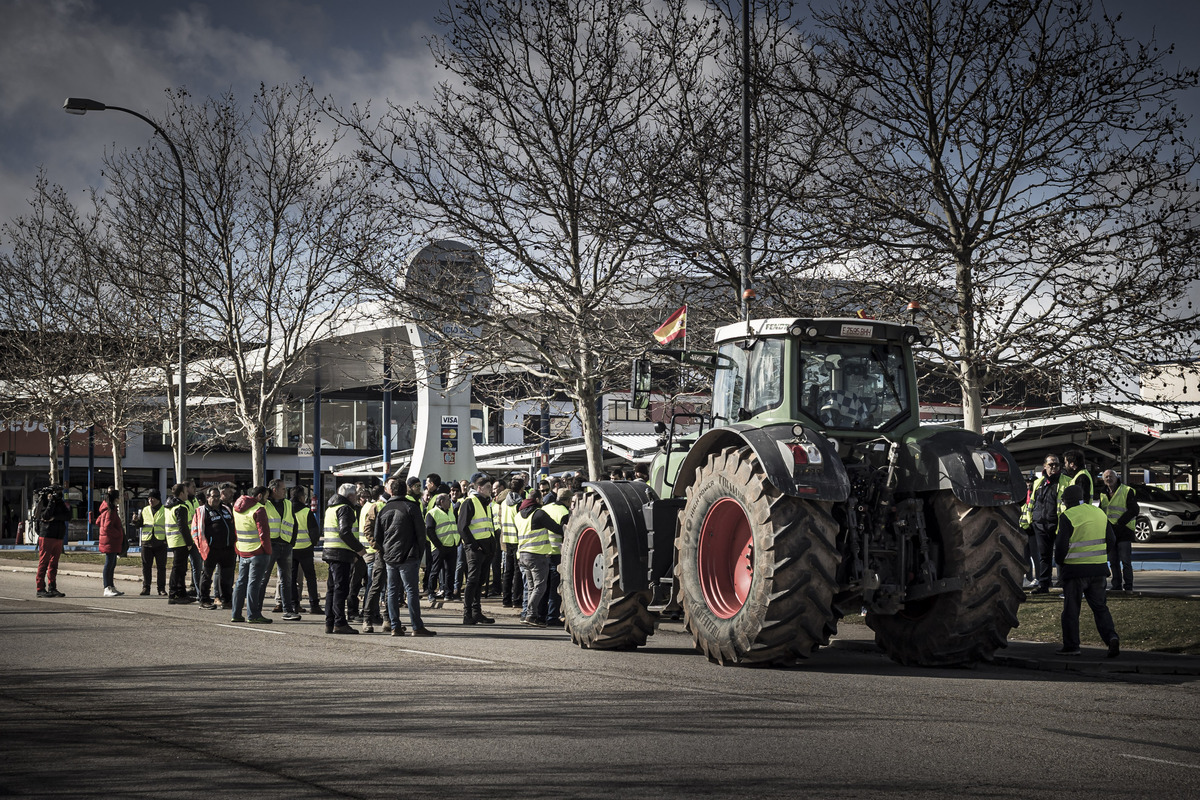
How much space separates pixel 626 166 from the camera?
669 inches

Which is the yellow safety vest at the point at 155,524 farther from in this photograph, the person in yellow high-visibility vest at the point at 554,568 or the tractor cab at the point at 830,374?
the tractor cab at the point at 830,374

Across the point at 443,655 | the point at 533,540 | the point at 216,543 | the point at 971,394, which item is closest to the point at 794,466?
the point at 443,655

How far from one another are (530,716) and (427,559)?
36.1 ft

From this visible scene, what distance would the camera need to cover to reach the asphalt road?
5.95 metres

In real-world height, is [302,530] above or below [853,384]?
below

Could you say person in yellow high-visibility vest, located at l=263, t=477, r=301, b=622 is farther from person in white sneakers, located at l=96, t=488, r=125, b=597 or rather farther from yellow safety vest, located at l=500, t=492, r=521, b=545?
person in white sneakers, located at l=96, t=488, r=125, b=597

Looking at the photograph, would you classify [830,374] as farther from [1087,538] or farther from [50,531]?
[50,531]

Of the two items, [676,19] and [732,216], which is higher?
[676,19]

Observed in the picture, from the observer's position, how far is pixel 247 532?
15.9 metres

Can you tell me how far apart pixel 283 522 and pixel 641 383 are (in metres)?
7.27

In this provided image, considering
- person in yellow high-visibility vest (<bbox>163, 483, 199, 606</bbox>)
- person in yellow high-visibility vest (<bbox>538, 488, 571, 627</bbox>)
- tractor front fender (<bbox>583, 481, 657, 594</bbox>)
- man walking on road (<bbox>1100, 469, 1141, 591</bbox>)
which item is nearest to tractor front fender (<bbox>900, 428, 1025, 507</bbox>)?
tractor front fender (<bbox>583, 481, 657, 594</bbox>)

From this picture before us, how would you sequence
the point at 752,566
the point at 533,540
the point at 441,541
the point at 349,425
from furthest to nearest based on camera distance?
the point at 349,425 → the point at 441,541 → the point at 533,540 → the point at 752,566

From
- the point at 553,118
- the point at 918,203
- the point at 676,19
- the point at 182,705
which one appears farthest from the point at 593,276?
the point at 182,705

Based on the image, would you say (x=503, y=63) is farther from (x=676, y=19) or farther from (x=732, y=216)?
(x=732, y=216)
